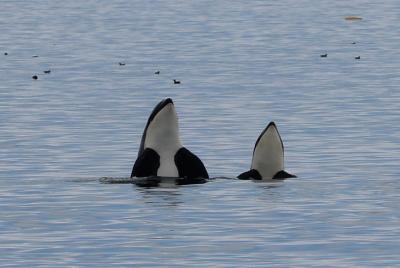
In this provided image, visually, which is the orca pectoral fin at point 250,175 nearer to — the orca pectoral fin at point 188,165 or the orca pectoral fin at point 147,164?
the orca pectoral fin at point 188,165

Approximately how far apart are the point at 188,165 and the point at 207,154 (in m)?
5.58

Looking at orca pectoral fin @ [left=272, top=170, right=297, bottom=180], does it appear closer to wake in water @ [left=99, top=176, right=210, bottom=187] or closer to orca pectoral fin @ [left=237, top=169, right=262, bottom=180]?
orca pectoral fin @ [left=237, top=169, right=262, bottom=180]

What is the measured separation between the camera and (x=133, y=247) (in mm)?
24594

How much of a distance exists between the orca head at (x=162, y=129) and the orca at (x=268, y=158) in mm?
1406

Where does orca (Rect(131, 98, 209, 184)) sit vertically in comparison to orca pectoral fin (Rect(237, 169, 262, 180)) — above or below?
above

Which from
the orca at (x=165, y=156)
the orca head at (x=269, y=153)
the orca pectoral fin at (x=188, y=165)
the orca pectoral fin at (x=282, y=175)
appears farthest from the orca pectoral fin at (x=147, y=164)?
the orca pectoral fin at (x=282, y=175)

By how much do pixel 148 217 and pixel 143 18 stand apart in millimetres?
115945

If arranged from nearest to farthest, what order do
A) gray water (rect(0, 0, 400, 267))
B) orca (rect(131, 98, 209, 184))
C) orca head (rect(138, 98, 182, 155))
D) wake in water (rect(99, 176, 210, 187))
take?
gray water (rect(0, 0, 400, 267))
wake in water (rect(99, 176, 210, 187))
orca head (rect(138, 98, 182, 155))
orca (rect(131, 98, 209, 184))

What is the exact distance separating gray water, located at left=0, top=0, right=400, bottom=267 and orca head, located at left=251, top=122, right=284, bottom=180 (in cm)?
48

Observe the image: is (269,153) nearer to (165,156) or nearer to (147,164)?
(165,156)

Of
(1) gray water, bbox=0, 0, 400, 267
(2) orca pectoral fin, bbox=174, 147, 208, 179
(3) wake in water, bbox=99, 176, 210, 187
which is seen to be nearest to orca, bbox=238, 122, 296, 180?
(1) gray water, bbox=0, 0, 400, 267

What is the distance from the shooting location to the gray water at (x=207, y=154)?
24.8 m

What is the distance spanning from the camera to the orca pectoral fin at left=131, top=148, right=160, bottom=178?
3222 centimetres

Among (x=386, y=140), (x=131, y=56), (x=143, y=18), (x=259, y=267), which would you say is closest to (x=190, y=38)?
(x=131, y=56)
